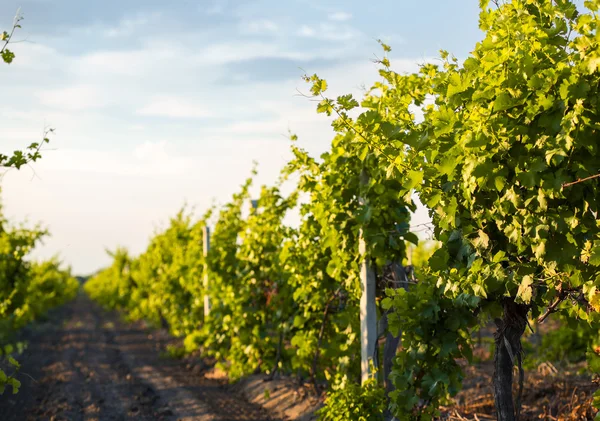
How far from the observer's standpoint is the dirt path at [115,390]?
8898 mm

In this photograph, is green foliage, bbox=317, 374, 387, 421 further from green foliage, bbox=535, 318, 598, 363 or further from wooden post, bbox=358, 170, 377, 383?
green foliage, bbox=535, 318, 598, 363

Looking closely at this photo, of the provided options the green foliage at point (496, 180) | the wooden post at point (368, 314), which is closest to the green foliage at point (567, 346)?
the wooden post at point (368, 314)

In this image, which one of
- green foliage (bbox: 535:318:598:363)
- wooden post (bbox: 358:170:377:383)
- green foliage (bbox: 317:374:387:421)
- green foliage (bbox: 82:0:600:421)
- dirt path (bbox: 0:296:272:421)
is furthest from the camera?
green foliage (bbox: 535:318:598:363)

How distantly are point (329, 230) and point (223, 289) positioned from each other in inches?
174

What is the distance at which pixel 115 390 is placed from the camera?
420 inches

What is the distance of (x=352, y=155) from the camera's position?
692 cm

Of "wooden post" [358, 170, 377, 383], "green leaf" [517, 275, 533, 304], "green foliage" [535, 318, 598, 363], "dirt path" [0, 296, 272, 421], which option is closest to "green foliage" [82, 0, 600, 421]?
"green leaf" [517, 275, 533, 304]

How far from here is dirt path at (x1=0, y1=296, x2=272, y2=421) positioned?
8.90 m

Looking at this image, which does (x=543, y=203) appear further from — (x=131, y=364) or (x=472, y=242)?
(x=131, y=364)

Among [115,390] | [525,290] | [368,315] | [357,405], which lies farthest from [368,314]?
[115,390]

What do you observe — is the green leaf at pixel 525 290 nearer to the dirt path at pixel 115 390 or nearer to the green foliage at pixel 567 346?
the dirt path at pixel 115 390

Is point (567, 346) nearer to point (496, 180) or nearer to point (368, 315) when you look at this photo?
point (368, 315)

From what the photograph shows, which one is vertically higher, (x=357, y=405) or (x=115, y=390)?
(x=357, y=405)

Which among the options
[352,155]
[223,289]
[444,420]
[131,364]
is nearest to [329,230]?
[352,155]
